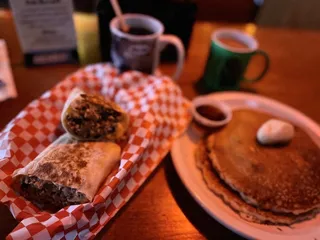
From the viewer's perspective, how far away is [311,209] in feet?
2.35

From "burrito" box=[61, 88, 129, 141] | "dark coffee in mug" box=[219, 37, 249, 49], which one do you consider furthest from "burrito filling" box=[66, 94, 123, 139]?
"dark coffee in mug" box=[219, 37, 249, 49]

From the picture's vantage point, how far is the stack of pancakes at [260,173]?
710mm

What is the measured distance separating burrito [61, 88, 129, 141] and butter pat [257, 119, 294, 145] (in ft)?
1.44

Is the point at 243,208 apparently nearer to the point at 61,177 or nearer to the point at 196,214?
the point at 196,214

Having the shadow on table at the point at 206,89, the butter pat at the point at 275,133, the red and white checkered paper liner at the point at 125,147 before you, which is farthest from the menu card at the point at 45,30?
the butter pat at the point at 275,133

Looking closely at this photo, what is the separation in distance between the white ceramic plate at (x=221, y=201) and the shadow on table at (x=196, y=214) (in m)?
0.04

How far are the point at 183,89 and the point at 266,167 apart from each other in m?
0.48

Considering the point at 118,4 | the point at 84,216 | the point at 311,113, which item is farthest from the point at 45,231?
the point at 311,113

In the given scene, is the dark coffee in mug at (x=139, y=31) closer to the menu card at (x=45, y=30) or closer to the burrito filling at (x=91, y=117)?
the menu card at (x=45, y=30)

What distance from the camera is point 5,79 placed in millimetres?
980

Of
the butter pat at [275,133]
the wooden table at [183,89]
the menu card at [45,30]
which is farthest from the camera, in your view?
the menu card at [45,30]

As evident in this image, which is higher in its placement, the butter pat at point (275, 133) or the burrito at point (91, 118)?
the burrito at point (91, 118)

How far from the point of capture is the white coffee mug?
35.8 inches

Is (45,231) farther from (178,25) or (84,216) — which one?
(178,25)
